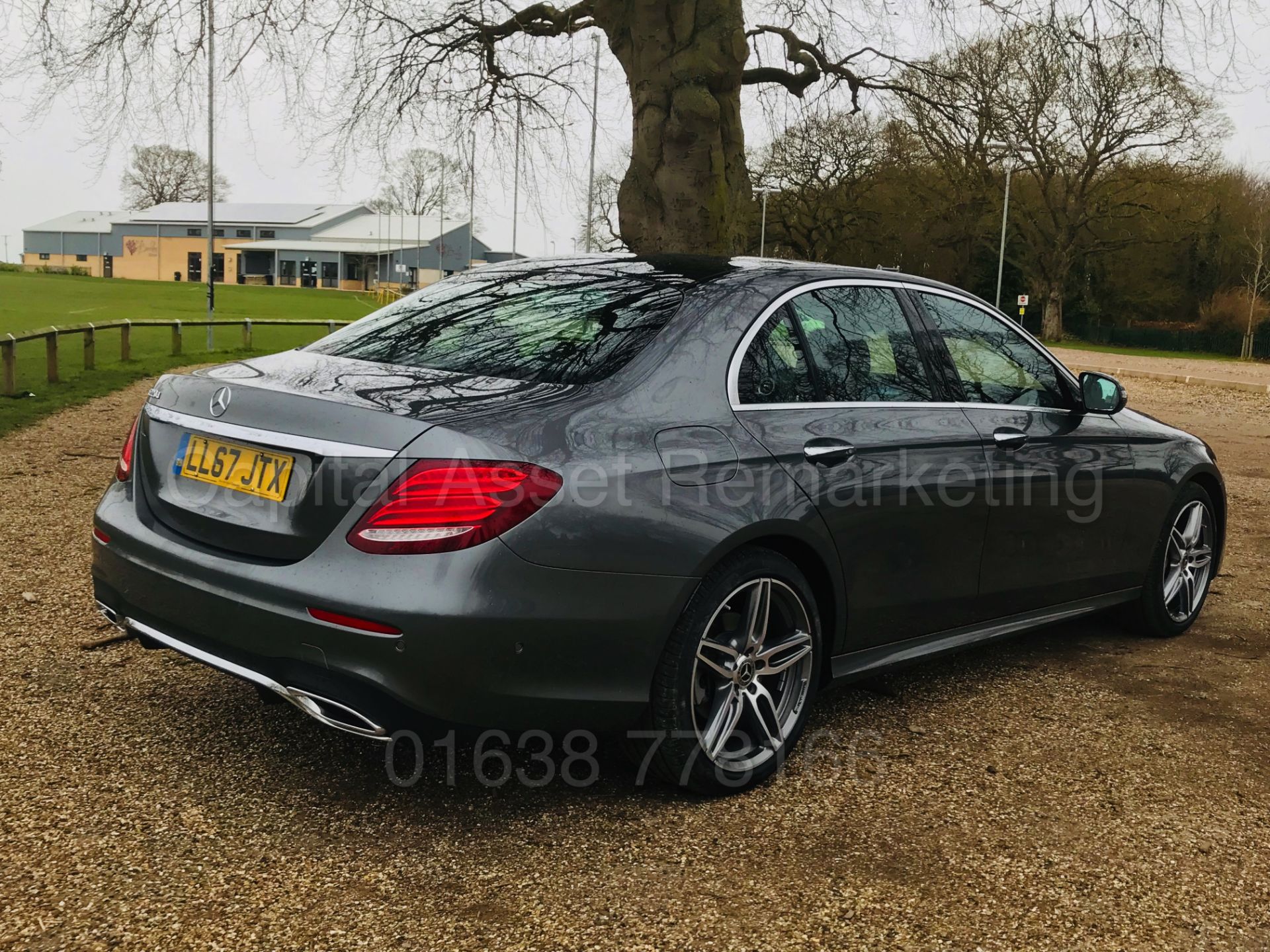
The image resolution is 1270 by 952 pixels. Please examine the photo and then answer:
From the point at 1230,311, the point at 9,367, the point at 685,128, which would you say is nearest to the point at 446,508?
the point at 685,128

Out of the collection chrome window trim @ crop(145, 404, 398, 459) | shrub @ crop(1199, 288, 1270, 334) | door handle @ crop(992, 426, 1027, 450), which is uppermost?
shrub @ crop(1199, 288, 1270, 334)

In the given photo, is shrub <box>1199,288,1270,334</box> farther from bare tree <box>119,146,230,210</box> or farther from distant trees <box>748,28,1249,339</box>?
bare tree <box>119,146,230,210</box>

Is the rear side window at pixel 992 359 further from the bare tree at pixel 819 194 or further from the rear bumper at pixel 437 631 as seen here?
the bare tree at pixel 819 194

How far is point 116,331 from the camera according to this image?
2673cm

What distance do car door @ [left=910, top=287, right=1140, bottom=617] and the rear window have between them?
1.20 metres

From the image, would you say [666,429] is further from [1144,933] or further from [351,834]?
[1144,933]

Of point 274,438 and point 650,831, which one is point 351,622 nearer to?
point 274,438

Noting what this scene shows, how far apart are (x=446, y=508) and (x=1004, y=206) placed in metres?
53.7

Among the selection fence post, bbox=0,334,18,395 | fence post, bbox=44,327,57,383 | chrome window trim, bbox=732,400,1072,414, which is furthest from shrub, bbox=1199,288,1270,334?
chrome window trim, bbox=732,400,1072,414

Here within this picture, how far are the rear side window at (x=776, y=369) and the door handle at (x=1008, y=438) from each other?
951mm

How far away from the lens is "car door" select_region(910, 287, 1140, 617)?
436cm

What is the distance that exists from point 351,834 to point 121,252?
114703 millimetres

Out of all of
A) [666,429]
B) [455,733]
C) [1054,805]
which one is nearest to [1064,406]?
[1054,805]

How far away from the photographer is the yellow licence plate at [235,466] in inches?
122
